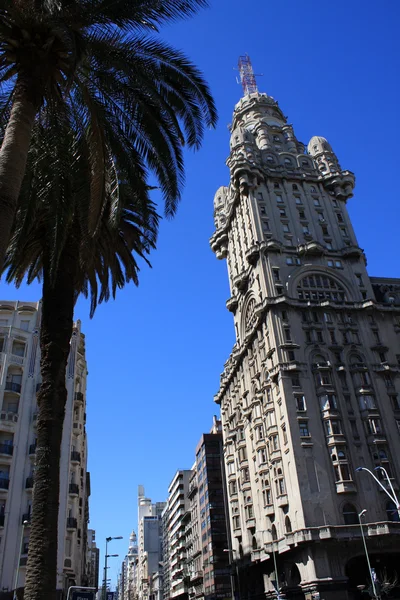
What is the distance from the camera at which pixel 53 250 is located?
45.2 ft

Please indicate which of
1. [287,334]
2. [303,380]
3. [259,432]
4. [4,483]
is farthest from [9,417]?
[287,334]

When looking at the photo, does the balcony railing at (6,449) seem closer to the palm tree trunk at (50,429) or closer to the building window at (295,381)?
the palm tree trunk at (50,429)

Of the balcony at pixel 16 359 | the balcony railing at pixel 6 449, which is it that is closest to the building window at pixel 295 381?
the balcony at pixel 16 359

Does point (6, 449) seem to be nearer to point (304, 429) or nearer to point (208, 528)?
point (304, 429)

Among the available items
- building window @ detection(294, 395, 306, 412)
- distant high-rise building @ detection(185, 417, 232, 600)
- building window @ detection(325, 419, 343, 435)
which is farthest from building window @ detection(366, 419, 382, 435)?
distant high-rise building @ detection(185, 417, 232, 600)

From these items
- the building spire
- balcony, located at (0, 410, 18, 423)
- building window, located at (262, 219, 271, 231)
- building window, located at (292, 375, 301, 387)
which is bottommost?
balcony, located at (0, 410, 18, 423)

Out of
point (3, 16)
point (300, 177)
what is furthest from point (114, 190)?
point (300, 177)

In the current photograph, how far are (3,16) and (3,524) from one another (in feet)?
115

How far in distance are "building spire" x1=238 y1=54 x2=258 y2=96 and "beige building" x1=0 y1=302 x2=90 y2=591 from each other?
6955cm

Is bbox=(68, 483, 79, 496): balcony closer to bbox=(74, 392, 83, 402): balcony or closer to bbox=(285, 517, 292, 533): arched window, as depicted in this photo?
bbox=(74, 392, 83, 402): balcony

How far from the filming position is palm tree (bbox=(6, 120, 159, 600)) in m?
11.9

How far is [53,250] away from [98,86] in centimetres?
458

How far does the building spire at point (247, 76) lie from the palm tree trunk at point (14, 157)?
305ft

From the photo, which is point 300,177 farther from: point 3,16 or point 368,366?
point 3,16
